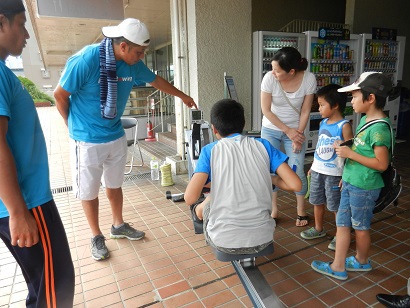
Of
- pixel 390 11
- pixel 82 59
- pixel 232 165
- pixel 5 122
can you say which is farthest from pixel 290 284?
pixel 390 11

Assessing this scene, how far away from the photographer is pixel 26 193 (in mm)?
1324

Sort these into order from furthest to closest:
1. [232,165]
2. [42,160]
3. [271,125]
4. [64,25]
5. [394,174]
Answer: [64,25] → [271,125] → [394,174] → [232,165] → [42,160]

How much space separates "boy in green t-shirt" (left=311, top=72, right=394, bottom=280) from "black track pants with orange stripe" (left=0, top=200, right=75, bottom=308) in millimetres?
1774

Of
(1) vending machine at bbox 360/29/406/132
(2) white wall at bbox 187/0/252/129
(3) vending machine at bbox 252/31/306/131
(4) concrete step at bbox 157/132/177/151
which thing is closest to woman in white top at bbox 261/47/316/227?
(2) white wall at bbox 187/0/252/129

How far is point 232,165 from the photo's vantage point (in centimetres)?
155

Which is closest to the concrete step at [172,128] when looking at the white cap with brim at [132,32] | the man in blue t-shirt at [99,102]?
the man in blue t-shirt at [99,102]

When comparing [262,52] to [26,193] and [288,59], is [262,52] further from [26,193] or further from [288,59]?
[26,193]

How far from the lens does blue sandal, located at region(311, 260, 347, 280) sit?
7.19ft

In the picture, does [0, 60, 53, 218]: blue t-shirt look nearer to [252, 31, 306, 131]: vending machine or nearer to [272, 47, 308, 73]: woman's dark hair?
[272, 47, 308, 73]: woman's dark hair

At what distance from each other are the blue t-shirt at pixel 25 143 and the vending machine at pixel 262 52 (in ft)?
12.5

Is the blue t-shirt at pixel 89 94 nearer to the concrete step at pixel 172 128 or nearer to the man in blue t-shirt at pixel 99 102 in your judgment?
the man in blue t-shirt at pixel 99 102

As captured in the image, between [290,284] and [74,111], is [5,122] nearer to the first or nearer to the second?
[74,111]

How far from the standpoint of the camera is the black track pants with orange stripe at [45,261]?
1321 millimetres

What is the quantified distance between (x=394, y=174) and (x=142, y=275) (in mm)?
1970
